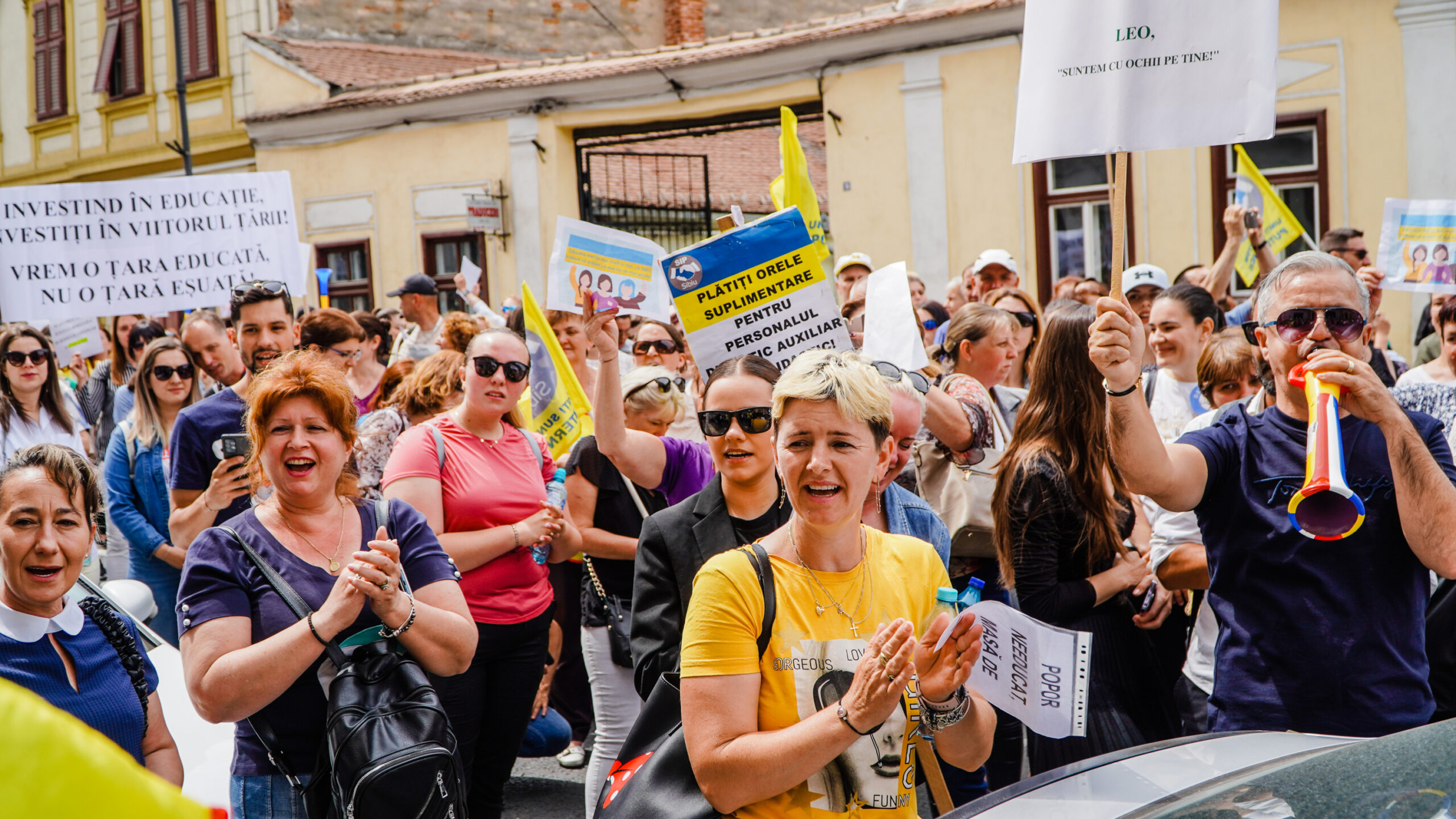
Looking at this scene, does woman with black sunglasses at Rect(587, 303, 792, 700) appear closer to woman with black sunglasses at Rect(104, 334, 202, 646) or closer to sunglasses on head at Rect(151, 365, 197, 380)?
woman with black sunglasses at Rect(104, 334, 202, 646)

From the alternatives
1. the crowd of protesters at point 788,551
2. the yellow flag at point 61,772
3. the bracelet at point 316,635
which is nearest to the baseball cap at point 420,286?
the crowd of protesters at point 788,551

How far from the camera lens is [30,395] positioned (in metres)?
7.15

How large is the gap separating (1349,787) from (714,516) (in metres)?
1.77

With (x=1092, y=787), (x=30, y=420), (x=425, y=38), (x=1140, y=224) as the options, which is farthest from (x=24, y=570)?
(x=425, y=38)

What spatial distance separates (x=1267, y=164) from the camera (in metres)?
13.0

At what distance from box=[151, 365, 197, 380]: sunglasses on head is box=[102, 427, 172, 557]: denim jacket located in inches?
12.4

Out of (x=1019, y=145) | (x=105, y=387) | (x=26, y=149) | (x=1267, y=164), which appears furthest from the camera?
(x=26, y=149)

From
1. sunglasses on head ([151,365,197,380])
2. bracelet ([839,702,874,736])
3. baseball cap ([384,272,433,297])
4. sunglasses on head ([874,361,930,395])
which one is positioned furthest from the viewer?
baseball cap ([384,272,433,297])

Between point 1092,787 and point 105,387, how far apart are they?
9.59 meters

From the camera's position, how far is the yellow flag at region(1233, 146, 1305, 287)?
8898 millimetres

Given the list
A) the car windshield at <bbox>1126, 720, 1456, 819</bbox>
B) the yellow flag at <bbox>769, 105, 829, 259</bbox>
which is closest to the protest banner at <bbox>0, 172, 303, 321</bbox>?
the yellow flag at <bbox>769, 105, 829, 259</bbox>

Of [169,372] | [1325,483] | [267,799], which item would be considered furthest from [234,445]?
[1325,483]

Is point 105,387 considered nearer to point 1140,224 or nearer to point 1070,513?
point 1070,513

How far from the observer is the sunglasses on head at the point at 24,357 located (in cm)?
705
